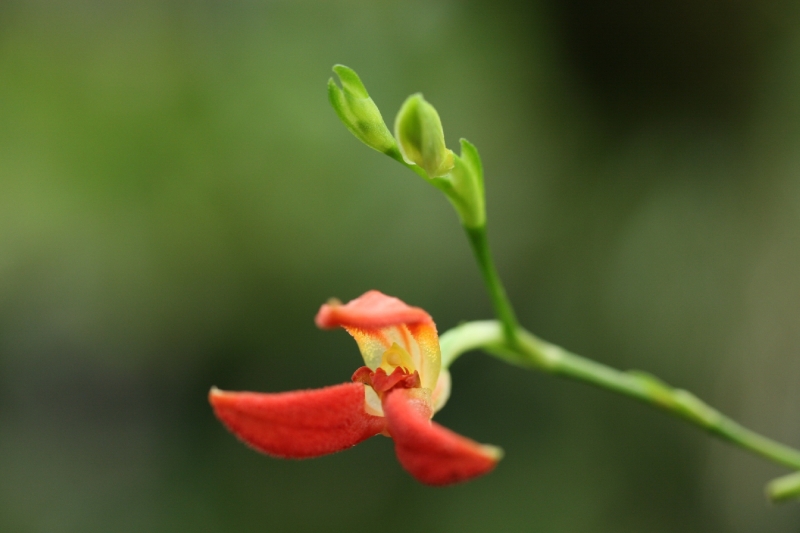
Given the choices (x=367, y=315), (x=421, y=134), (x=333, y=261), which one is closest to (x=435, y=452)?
(x=367, y=315)

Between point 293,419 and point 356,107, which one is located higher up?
point 356,107

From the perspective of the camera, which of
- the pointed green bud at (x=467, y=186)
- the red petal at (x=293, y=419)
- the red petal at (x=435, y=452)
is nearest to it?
the red petal at (x=435, y=452)

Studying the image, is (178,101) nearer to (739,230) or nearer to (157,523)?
(157,523)

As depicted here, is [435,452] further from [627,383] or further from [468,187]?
[627,383]

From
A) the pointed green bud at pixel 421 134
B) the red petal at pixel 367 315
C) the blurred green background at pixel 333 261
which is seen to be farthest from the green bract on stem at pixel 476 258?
the blurred green background at pixel 333 261

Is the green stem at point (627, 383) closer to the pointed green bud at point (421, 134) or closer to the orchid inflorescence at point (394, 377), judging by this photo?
the orchid inflorescence at point (394, 377)

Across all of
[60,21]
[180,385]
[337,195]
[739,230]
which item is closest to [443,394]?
[337,195]
